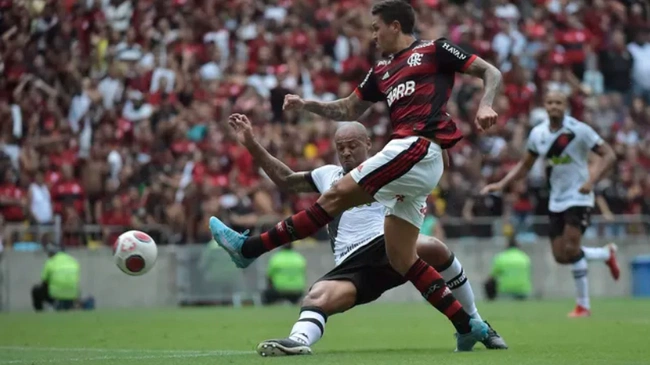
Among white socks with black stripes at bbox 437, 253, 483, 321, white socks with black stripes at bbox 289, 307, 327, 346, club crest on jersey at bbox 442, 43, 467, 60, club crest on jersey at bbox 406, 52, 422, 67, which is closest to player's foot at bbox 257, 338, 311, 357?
Answer: white socks with black stripes at bbox 289, 307, 327, 346

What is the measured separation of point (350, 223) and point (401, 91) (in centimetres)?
134

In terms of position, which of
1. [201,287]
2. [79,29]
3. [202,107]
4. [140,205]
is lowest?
[201,287]

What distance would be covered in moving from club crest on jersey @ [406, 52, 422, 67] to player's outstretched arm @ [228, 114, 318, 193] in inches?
49.5

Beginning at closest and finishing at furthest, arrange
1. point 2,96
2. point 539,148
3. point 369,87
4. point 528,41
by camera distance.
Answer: point 369,87, point 539,148, point 2,96, point 528,41

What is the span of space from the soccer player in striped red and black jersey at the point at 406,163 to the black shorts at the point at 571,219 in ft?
22.0

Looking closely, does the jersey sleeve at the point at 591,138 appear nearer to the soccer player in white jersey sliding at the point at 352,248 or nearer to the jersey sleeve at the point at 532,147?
the jersey sleeve at the point at 532,147

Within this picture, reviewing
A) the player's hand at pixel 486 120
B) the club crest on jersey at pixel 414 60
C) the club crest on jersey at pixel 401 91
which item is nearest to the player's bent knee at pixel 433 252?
the club crest on jersey at pixel 401 91

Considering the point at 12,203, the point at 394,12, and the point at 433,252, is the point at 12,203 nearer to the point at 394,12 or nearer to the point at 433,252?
the point at 433,252

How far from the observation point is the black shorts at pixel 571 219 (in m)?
15.8

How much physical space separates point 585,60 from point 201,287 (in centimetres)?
1013

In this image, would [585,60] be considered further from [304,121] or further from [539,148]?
[539,148]

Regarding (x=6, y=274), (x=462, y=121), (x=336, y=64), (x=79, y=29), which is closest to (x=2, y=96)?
(x=79, y=29)

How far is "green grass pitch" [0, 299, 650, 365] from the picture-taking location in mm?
9055

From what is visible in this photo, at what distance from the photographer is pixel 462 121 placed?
81.2 feet
